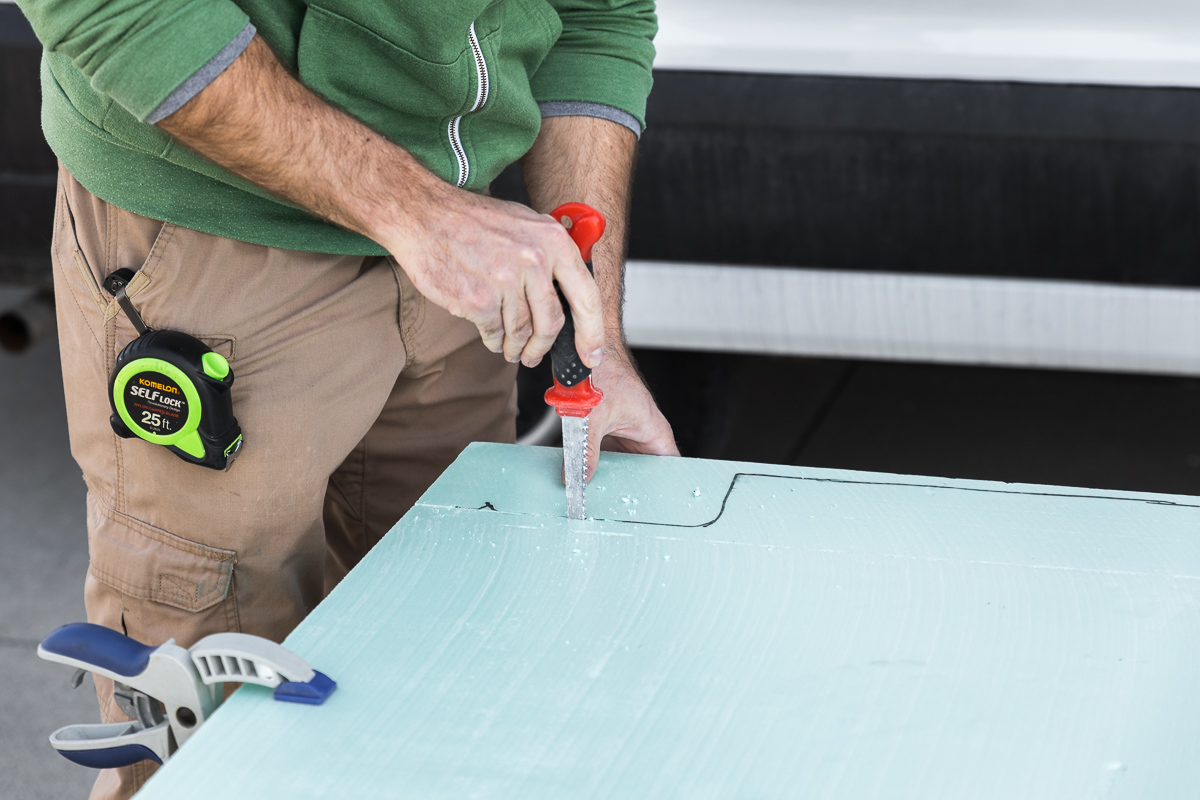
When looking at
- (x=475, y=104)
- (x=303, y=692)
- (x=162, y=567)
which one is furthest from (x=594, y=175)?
(x=303, y=692)

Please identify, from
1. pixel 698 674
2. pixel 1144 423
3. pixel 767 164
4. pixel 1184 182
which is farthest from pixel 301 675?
pixel 1144 423

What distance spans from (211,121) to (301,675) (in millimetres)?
416

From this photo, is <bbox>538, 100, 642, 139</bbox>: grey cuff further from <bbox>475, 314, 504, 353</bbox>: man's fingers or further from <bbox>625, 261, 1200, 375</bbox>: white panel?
<bbox>625, 261, 1200, 375</bbox>: white panel

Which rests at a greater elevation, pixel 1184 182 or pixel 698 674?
pixel 1184 182

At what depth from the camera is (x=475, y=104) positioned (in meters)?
1.10

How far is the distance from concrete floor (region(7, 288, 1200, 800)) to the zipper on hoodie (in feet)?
3.62

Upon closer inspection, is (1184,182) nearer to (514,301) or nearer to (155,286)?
(514,301)

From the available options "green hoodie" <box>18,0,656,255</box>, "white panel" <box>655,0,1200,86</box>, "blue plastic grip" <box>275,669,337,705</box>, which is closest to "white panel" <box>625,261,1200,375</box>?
"white panel" <box>655,0,1200,86</box>

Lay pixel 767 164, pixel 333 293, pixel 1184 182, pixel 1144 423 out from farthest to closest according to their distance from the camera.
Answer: pixel 1144 423, pixel 767 164, pixel 1184 182, pixel 333 293

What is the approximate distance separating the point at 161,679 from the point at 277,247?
415mm

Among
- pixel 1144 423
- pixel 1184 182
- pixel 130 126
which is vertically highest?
pixel 1184 182

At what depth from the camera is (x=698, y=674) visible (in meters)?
0.83

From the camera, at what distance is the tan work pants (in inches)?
41.9

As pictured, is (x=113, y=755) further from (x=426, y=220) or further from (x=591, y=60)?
(x=591, y=60)
